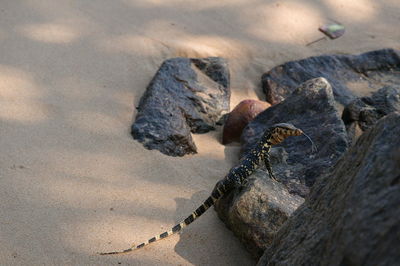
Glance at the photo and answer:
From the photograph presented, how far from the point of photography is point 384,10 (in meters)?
8.30

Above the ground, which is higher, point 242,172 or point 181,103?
point 242,172


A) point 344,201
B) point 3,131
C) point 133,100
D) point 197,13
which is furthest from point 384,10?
point 344,201

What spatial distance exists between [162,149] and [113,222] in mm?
1052

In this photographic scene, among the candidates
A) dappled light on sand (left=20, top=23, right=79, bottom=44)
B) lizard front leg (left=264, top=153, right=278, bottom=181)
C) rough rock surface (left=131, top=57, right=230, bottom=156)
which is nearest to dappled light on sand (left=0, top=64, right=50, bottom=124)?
dappled light on sand (left=20, top=23, right=79, bottom=44)

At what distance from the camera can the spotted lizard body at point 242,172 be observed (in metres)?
4.37

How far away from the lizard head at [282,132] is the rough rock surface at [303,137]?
0.23 metres

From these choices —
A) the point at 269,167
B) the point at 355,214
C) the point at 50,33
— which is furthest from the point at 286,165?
the point at 50,33

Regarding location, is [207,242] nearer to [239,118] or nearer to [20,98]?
[239,118]

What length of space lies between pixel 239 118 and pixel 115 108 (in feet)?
3.77

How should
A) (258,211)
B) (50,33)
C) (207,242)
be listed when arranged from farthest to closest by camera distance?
(50,33) → (207,242) → (258,211)

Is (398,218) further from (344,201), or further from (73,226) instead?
(73,226)

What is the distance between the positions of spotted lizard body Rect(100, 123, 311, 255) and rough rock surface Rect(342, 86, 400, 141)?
2.88 feet

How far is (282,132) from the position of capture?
4742 millimetres

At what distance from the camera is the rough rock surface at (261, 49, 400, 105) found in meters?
6.38
